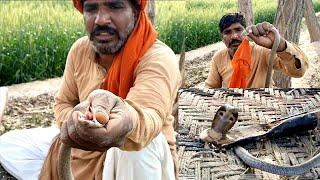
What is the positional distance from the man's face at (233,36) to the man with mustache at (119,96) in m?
1.70

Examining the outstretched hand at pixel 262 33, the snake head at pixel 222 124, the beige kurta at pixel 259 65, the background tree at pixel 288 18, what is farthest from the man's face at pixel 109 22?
the background tree at pixel 288 18

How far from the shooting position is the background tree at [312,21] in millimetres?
8299

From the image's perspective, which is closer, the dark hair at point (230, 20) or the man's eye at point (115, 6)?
the man's eye at point (115, 6)

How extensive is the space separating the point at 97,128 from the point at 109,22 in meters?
0.68

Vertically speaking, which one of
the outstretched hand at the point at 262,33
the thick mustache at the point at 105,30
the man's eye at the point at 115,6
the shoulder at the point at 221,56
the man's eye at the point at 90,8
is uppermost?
the man's eye at the point at 115,6

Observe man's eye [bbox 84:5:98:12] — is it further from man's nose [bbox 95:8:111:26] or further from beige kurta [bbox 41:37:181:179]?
beige kurta [bbox 41:37:181:179]

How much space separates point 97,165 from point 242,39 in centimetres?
192

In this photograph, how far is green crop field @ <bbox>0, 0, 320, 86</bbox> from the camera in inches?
267

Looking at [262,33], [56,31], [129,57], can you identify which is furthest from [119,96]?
[56,31]

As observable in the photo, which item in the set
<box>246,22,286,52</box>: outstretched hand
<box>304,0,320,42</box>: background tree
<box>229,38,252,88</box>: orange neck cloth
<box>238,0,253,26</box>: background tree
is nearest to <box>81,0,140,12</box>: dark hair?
<box>246,22,286,52</box>: outstretched hand

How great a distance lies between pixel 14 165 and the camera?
6.49 ft

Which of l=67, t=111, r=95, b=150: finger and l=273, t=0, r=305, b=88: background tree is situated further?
l=273, t=0, r=305, b=88: background tree

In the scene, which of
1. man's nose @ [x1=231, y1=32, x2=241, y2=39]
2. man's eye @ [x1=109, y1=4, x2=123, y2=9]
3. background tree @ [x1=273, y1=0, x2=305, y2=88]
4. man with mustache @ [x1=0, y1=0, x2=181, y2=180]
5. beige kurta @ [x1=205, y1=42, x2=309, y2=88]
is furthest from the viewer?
background tree @ [x1=273, y1=0, x2=305, y2=88]

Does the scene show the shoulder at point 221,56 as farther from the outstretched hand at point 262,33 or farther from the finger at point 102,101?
the finger at point 102,101
